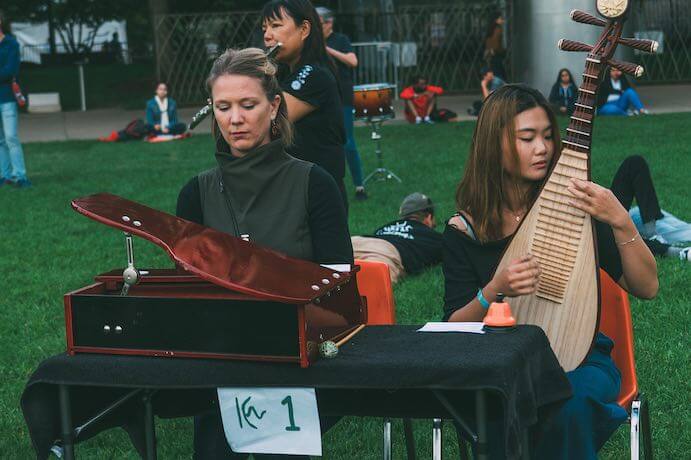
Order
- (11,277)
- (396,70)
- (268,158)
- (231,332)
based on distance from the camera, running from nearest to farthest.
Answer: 1. (231,332)
2. (268,158)
3. (11,277)
4. (396,70)

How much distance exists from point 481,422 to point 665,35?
23536 mm

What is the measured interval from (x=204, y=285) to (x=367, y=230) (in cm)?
628

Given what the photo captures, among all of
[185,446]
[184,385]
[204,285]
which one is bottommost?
[185,446]

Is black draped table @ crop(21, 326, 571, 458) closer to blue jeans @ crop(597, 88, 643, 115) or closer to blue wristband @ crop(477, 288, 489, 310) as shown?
blue wristband @ crop(477, 288, 489, 310)

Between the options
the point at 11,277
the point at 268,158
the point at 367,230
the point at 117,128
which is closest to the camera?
the point at 268,158

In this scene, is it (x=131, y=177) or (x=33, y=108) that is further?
(x=33, y=108)

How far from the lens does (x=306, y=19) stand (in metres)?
5.00

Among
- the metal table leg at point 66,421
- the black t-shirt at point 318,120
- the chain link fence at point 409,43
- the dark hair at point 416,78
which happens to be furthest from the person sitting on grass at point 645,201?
the chain link fence at point 409,43

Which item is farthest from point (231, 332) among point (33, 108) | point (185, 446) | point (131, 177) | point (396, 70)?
point (33, 108)

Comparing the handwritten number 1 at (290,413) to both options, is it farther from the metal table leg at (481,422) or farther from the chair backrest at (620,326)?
the chair backrest at (620,326)

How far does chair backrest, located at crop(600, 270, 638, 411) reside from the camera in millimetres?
3566

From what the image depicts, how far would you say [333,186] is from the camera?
138 inches

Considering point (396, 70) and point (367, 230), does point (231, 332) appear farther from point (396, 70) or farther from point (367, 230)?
point (396, 70)

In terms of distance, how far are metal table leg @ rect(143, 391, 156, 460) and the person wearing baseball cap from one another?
386 centimetres
